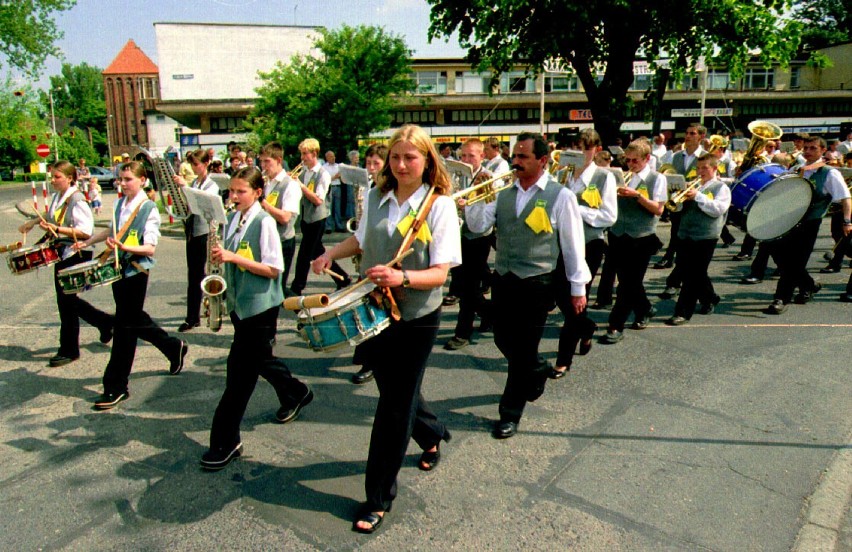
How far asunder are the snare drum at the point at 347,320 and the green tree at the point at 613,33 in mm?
13581

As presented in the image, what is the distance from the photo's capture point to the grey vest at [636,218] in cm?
666

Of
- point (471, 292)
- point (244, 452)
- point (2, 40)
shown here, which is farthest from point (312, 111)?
point (2, 40)

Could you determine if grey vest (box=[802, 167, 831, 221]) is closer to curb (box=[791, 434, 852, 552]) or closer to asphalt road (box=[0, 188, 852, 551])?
asphalt road (box=[0, 188, 852, 551])

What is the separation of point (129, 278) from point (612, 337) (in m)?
4.56

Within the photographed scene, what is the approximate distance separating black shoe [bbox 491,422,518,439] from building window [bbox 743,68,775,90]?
54907 mm

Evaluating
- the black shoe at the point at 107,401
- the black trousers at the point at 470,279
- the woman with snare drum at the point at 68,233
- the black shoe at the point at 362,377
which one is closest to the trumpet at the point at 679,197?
the black trousers at the point at 470,279

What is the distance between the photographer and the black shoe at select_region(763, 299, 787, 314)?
7.83m

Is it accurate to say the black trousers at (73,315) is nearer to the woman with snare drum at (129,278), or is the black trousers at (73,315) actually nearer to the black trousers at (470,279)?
the woman with snare drum at (129,278)

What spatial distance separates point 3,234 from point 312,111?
30.1 feet

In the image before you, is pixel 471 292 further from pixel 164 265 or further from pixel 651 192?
pixel 164 265

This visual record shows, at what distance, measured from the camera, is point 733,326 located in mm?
7277

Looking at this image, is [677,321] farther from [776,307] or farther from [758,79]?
[758,79]

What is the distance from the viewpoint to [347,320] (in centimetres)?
325

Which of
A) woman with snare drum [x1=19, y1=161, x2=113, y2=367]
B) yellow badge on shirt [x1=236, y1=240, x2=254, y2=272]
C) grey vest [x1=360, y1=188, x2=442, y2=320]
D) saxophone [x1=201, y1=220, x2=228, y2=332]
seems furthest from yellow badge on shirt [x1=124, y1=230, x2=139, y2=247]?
grey vest [x1=360, y1=188, x2=442, y2=320]
